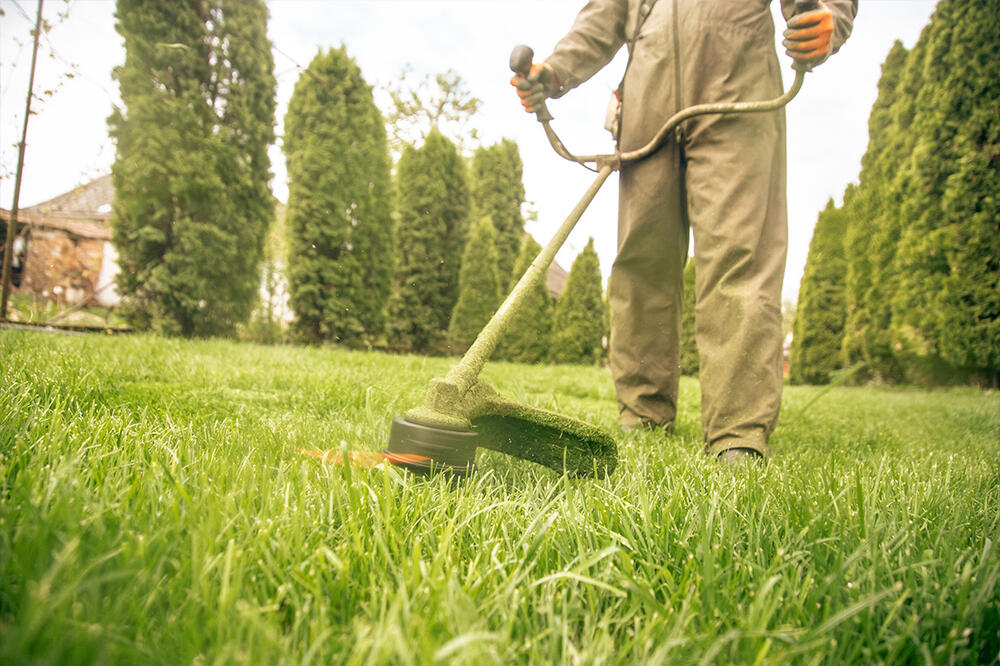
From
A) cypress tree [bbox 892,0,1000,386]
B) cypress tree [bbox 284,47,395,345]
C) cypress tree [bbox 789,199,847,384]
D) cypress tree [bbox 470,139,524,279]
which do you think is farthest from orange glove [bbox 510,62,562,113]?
cypress tree [bbox 789,199,847,384]

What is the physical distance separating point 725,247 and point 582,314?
26.9ft

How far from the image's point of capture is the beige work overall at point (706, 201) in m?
1.89

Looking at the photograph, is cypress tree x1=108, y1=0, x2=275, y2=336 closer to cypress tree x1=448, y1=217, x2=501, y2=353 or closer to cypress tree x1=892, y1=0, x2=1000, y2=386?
cypress tree x1=448, y1=217, x2=501, y2=353

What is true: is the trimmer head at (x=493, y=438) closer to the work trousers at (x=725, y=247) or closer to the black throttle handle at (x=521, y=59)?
the work trousers at (x=725, y=247)

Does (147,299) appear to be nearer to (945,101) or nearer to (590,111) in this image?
(590,111)

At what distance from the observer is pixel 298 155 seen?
7699mm

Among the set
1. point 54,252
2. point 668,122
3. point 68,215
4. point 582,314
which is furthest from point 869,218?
point 68,215

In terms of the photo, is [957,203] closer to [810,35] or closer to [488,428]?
[810,35]

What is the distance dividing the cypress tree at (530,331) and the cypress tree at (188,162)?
160 inches

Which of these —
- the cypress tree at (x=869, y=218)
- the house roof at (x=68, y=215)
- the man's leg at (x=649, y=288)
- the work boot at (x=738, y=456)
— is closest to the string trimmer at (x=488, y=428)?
the work boot at (x=738, y=456)

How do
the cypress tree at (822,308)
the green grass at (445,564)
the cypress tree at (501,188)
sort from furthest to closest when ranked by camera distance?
1. the cypress tree at (501,188)
2. the cypress tree at (822,308)
3. the green grass at (445,564)

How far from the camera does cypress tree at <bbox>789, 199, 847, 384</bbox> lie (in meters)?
11.1

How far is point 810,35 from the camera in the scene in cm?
166

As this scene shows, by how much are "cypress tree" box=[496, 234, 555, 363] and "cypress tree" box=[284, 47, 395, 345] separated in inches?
85.1
